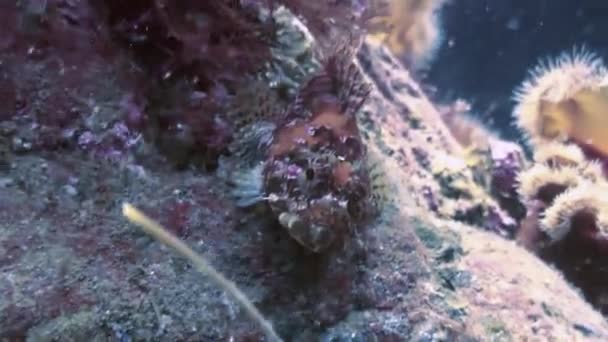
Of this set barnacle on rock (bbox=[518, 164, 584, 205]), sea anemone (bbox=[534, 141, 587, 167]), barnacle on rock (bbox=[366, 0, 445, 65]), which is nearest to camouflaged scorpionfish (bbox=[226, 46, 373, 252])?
barnacle on rock (bbox=[518, 164, 584, 205])

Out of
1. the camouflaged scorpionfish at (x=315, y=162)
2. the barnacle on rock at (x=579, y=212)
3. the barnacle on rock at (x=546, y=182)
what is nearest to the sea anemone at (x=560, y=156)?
the barnacle on rock at (x=546, y=182)

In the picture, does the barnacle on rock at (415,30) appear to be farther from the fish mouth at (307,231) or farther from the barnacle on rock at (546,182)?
the fish mouth at (307,231)

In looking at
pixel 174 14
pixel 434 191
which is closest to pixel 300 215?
pixel 174 14

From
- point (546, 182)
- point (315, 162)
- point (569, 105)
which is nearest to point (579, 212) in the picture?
point (546, 182)

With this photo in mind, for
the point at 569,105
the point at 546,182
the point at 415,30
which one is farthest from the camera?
the point at 415,30

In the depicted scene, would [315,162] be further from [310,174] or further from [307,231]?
[307,231]

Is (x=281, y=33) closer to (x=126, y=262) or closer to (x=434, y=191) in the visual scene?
(x=126, y=262)
